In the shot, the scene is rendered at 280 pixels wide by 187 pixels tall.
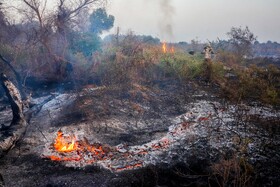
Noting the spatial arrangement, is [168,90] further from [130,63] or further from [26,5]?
[26,5]

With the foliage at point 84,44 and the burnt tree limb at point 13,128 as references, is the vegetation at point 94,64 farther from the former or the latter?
the burnt tree limb at point 13,128

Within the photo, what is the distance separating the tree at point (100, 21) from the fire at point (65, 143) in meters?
17.1

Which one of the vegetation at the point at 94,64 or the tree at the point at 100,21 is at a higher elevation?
the tree at the point at 100,21

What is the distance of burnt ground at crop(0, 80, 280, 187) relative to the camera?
5367 mm

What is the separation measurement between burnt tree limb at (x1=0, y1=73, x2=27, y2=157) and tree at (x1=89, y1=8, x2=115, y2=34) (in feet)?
51.5

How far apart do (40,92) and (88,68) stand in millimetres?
2602

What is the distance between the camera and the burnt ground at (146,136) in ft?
17.6

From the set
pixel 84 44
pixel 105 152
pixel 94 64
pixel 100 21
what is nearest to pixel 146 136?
pixel 105 152

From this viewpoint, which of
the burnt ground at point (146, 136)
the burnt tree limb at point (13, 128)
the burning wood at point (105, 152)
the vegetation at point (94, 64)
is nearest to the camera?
the burnt ground at point (146, 136)

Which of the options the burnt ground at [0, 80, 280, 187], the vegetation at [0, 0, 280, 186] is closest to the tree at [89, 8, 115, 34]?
the vegetation at [0, 0, 280, 186]

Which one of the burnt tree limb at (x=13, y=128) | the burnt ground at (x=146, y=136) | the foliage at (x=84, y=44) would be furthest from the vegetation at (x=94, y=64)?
the burnt tree limb at (x=13, y=128)

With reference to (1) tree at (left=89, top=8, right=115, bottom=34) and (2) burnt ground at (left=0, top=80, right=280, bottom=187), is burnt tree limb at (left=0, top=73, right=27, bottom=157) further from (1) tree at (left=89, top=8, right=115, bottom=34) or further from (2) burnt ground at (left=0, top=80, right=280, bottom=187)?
(1) tree at (left=89, top=8, right=115, bottom=34)

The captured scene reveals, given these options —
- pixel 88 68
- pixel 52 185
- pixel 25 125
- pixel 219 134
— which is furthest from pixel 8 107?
pixel 219 134

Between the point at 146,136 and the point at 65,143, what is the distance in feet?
7.39
